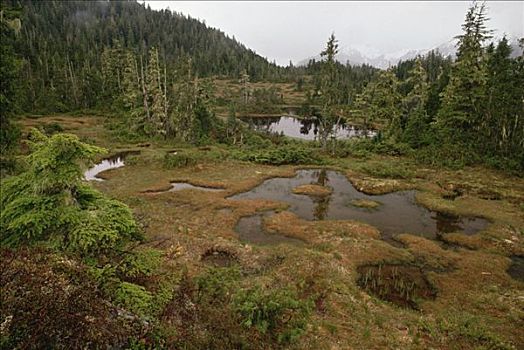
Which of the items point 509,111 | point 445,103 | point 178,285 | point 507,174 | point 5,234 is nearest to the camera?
point 5,234

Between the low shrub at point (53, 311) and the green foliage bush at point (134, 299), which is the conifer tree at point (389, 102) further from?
the low shrub at point (53, 311)

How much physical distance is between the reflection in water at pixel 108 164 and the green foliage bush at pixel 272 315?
25668 millimetres

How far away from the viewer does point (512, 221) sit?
22391 millimetres

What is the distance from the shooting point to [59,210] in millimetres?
7797

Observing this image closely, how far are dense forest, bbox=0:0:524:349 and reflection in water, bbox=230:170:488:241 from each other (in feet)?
2.08

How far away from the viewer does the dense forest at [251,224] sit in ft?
19.6

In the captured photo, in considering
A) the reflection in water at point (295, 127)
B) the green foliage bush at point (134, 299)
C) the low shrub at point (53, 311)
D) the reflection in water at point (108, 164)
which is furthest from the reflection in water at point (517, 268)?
the reflection in water at point (295, 127)

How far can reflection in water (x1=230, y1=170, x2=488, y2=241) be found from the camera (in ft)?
71.9

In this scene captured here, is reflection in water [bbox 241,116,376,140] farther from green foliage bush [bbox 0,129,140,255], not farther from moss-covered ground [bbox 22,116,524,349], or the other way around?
green foliage bush [bbox 0,129,140,255]

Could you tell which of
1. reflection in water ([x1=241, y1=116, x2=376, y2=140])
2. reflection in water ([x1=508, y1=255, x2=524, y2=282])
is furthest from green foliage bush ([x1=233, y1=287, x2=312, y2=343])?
reflection in water ([x1=241, y1=116, x2=376, y2=140])

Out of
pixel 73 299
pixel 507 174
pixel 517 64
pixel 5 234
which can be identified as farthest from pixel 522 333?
pixel 517 64

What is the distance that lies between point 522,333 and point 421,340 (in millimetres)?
4013

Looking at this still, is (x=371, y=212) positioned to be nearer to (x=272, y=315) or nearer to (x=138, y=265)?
(x=272, y=315)

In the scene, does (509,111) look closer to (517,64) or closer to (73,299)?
(517,64)
